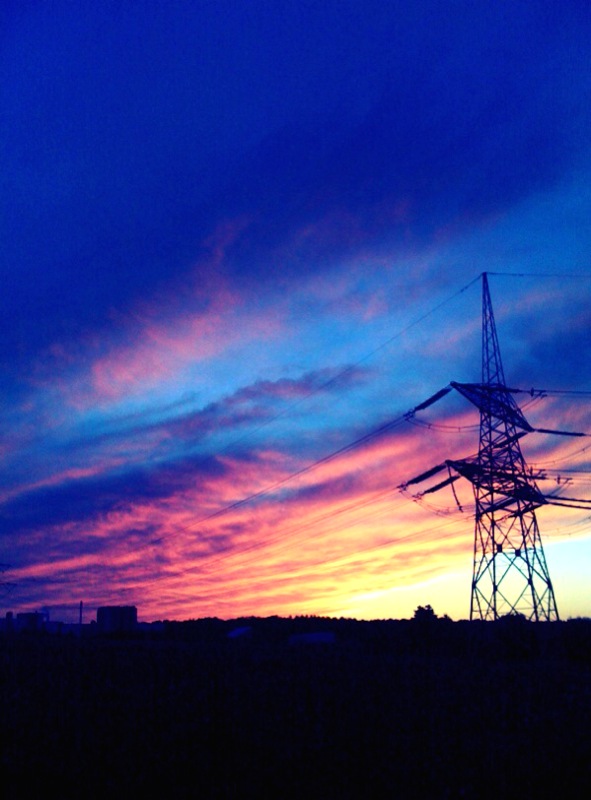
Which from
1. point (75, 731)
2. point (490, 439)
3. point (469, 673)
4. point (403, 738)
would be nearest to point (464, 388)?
point (490, 439)

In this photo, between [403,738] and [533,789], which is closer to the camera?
[533,789]

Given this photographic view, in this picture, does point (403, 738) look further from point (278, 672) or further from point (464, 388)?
point (464, 388)

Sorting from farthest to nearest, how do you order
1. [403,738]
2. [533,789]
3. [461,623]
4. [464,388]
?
[461,623], [464,388], [403,738], [533,789]

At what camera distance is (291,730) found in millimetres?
20453

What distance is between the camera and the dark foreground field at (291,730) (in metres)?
16.6

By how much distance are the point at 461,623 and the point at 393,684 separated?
40476 millimetres

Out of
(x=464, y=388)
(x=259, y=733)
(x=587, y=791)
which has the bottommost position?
(x=587, y=791)

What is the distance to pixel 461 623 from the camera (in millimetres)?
66812

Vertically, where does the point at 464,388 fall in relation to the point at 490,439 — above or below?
above

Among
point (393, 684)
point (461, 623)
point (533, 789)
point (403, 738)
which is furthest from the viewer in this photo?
point (461, 623)

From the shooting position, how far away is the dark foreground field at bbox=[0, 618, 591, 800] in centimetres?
1661

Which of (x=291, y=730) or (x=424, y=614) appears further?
(x=424, y=614)

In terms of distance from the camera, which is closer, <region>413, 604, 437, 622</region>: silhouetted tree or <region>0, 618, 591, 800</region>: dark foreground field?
<region>0, 618, 591, 800</region>: dark foreground field

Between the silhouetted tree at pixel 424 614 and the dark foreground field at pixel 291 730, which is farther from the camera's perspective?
the silhouetted tree at pixel 424 614
